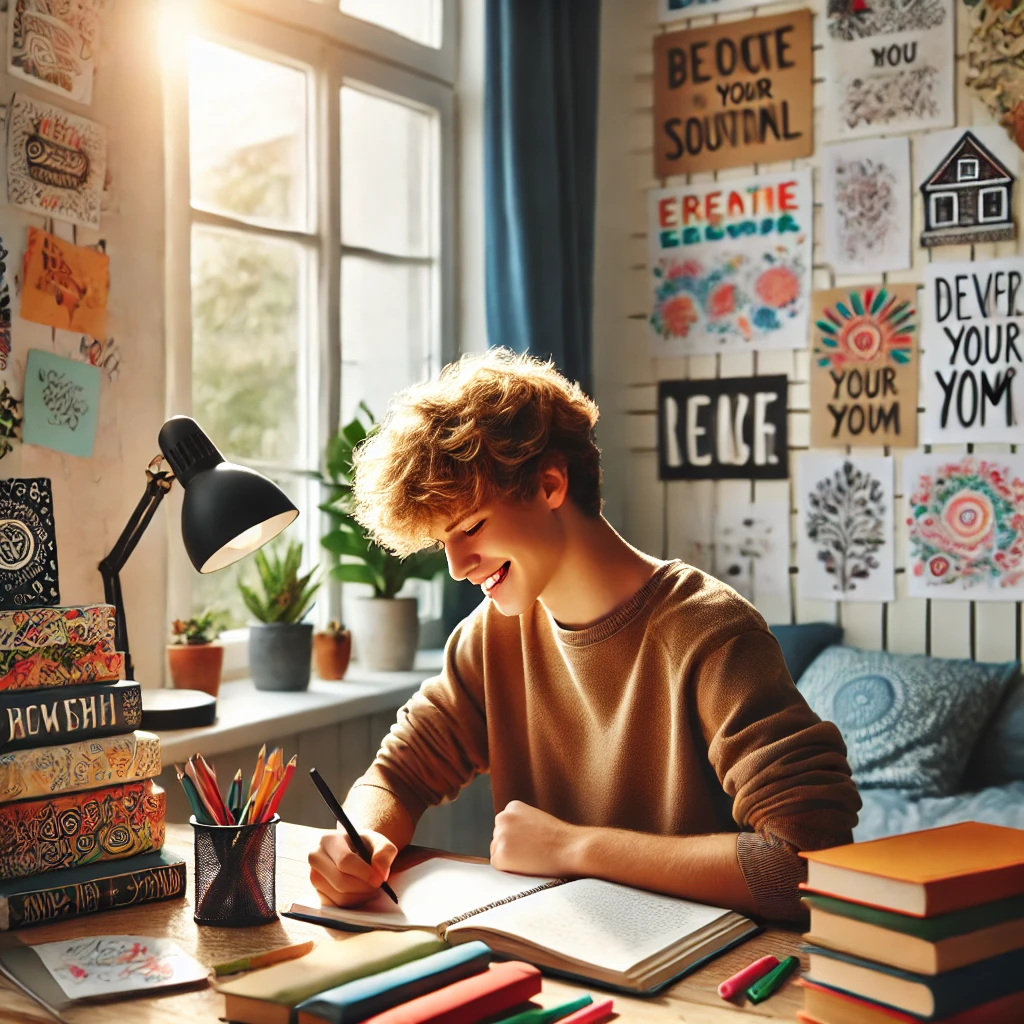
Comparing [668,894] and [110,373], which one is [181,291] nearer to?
[110,373]

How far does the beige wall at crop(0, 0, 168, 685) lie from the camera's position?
83.0 inches

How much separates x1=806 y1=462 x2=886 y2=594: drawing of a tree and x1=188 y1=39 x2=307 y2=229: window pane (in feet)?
4.80

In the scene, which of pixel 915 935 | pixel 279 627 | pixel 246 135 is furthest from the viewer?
pixel 246 135

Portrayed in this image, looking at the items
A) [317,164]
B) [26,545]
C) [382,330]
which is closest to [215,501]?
[26,545]

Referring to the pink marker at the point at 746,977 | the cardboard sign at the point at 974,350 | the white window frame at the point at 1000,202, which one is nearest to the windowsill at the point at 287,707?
the pink marker at the point at 746,977

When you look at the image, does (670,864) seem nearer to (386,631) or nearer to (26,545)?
(26,545)

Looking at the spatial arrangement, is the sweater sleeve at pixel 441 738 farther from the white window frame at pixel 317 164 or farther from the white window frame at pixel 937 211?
the white window frame at pixel 937 211

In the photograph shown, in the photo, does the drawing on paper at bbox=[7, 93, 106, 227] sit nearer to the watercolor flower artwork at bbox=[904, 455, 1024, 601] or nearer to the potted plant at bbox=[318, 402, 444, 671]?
the potted plant at bbox=[318, 402, 444, 671]

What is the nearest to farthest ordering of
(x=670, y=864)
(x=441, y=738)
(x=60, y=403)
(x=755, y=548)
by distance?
(x=670, y=864), (x=441, y=738), (x=60, y=403), (x=755, y=548)

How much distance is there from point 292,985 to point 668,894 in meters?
0.47

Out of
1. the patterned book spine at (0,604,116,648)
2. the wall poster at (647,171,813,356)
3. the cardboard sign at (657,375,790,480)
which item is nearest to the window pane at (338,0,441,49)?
the wall poster at (647,171,813,356)

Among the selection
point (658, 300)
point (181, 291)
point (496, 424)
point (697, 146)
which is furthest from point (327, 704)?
point (697, 146)

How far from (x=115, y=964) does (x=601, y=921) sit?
18.6 inches

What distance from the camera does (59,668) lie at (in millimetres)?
1388
